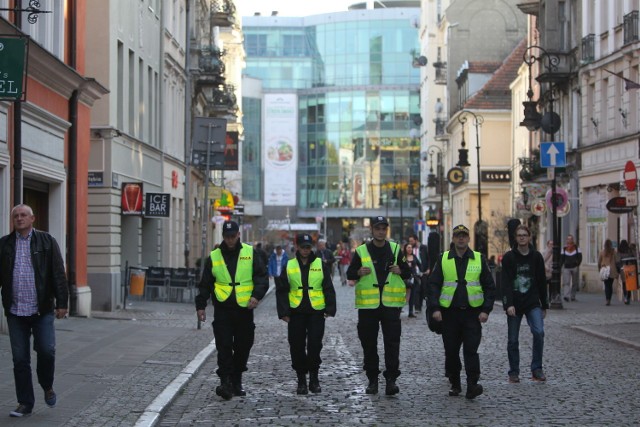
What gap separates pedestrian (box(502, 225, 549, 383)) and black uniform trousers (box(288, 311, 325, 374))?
2.22m

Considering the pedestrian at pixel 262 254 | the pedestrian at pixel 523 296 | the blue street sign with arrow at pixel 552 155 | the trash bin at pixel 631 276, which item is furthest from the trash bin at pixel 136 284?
the pedestrian at pixel 523 296

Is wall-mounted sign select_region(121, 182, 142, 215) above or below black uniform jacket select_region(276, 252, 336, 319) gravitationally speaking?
above

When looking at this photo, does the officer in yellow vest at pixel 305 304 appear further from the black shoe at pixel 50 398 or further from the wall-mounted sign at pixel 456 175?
the wall-mounted sign at pixel 456 175

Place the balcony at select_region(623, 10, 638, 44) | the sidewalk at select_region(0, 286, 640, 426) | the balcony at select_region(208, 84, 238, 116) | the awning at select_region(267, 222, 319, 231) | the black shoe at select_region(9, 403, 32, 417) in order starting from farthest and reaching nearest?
the awning at select_region(267, 222, 319, 231) → the balcony at select_region(208, 84, 238, 116) → the balcony at select_region(623, 10, 638, 44) → the sidewalk at select_region(0, 286, 640, 426) → the black shoe at select_region(9, 403, 32, 417)

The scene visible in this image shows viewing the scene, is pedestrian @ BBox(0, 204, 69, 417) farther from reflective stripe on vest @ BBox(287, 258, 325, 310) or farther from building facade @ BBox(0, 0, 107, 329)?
building facade @ BBox(0, 0, 107, 329)

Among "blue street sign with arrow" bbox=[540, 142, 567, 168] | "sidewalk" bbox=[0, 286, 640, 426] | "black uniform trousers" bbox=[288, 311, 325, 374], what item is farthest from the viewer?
"blue street sign with arrow" bbox=[540, 142, 567, 168]

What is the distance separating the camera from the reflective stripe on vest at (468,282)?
1299 centimetres

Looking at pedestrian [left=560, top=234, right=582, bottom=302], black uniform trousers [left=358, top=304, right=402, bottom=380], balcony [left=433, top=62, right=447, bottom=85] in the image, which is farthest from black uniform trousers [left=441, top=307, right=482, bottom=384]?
balcony [left=433, top=62, right=447, bottom=85]

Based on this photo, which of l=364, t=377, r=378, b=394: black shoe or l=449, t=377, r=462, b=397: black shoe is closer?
l=449, t=377, r=462, b=397: black shoe

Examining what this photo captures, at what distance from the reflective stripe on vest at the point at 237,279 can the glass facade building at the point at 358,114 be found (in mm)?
102109

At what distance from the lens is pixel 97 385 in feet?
44.5

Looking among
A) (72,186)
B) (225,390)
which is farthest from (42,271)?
(72,186)

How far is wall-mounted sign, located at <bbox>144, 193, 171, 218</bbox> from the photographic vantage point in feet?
106

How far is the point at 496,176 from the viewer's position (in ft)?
226
